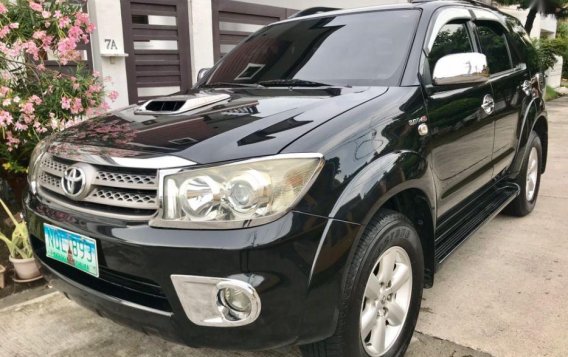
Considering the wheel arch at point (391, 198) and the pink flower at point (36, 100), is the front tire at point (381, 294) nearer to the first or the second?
the wheel arch at point (391, 198)

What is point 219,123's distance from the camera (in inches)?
79.2

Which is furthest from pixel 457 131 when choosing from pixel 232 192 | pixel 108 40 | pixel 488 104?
pixel 108 40

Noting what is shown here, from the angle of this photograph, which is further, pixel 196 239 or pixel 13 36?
pixel 13 36

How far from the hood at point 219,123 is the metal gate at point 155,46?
3.46 meters

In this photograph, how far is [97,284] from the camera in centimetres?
194

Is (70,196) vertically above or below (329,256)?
above

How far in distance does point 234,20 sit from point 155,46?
1423 millimetres

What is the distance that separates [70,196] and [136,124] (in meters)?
0.43

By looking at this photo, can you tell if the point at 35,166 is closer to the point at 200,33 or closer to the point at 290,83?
the point at 290,83

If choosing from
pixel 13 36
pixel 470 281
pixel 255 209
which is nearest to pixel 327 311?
pixel 255 209

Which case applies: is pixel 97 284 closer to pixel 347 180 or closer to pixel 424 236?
pixel 347 180

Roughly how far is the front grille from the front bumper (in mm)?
51

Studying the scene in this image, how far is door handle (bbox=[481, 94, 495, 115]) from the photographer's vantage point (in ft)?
9.87

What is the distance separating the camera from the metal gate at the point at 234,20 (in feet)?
22.2
